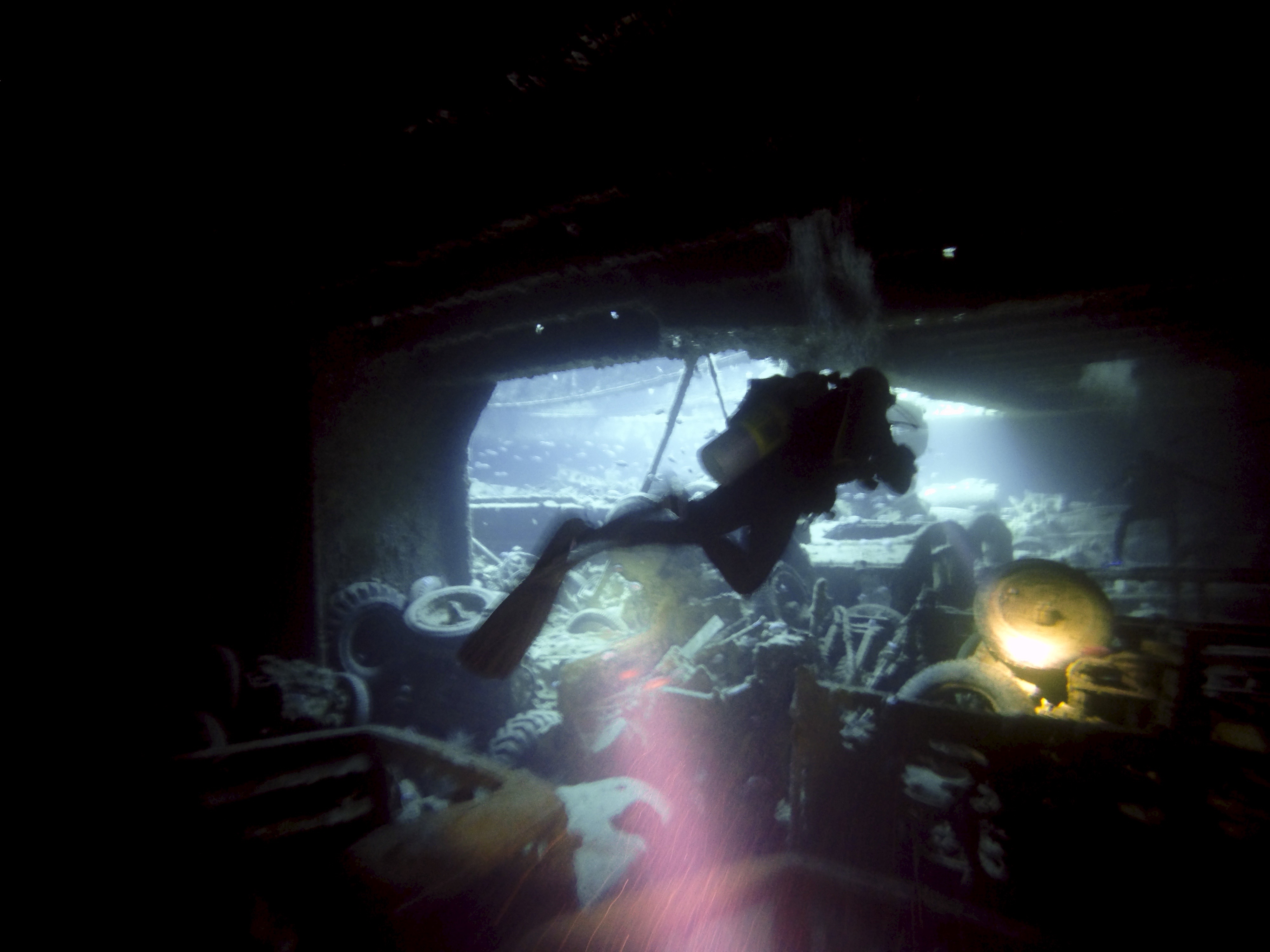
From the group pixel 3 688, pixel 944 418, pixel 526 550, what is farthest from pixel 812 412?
pixel 944 418

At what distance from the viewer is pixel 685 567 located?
662 cm

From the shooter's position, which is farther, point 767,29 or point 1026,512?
point 1026,512

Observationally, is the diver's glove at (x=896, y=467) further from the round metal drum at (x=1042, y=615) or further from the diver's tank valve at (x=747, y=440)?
the round metal drum at (x=1042, y=615)

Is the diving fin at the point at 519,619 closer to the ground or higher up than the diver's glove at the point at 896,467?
closer to the ground

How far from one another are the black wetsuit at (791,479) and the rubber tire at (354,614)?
3.60 m

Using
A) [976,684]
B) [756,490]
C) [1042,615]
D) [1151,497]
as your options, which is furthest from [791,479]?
[1151,497]

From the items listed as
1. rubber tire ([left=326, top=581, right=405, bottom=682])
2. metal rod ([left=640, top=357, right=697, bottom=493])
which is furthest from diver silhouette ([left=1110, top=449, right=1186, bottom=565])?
rubber tire ([left=326, top=581, right=405, bottom=682])

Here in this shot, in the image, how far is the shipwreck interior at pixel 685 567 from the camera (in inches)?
67.6

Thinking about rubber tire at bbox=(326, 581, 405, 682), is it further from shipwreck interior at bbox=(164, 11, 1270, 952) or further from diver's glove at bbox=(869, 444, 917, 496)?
diver's glove at bbox=(869, 444, 917, 496)

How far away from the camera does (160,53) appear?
58.2 inches

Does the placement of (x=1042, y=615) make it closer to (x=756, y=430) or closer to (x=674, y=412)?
(x=756, y=430)

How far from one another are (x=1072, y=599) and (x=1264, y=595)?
597cm

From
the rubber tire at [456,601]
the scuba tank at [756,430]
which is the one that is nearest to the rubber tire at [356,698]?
the rubber tire at [456,601]

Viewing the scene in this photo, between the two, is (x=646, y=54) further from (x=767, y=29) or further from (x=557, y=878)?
(x=557, y=878)
